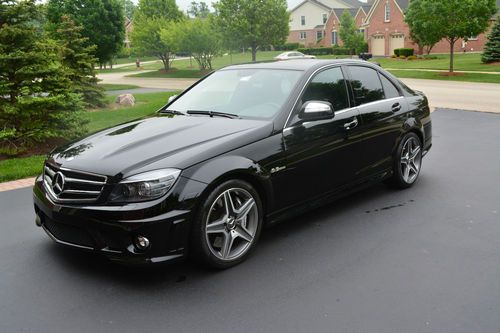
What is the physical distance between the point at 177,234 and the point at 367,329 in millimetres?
1495

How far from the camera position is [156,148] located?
4.14m

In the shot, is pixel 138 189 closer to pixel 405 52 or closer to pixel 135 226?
pixel 135 226

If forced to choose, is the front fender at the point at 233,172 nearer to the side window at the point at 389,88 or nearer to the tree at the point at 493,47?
the side window at the point at 389,88

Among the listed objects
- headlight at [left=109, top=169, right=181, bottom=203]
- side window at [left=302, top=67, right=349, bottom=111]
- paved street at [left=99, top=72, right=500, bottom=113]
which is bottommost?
paved street at [left=99, top=72, right=500, bottom=113]

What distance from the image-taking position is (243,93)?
5.18 meters

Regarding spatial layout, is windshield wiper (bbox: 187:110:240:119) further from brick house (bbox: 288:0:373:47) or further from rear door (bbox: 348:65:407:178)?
brick house (bbox: 288:0:373:47)

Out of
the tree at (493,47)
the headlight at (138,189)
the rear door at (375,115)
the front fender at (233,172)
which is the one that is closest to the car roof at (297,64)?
the rear door at (375,115)

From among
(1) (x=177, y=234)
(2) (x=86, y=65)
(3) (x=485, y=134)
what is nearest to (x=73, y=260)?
(1) (x=177, y=234)

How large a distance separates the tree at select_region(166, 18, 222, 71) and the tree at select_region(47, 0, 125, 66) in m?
6.08

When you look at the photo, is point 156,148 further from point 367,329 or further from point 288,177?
point 367,329

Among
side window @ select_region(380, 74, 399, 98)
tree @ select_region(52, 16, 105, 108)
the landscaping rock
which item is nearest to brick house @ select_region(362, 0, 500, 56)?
the landscaping rock

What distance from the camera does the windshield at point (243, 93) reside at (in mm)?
4867

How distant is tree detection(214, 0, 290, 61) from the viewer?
39.0 m

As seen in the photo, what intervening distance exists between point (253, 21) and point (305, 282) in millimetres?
37403
